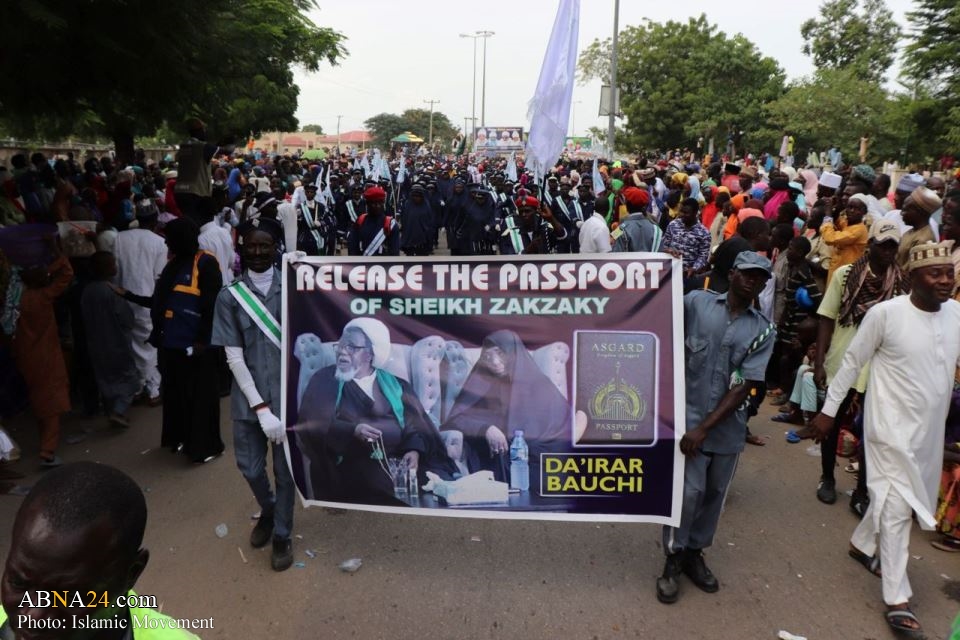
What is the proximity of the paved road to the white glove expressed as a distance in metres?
0.81

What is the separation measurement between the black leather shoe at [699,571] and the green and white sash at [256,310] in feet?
8.40

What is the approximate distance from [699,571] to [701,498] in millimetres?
488

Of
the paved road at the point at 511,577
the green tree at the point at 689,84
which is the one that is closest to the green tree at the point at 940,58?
the green tree at the point at 689,84

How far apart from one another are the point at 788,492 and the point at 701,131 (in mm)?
35073

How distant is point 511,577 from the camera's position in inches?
156

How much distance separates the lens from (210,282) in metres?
5.32

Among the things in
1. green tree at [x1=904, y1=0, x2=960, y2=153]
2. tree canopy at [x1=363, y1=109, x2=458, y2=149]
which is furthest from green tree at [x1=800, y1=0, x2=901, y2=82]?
tree canopy at [x1=363, y1=109, x2=458, y2=149]

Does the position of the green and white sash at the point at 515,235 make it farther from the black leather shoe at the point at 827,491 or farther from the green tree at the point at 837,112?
the green tree at the point at 837,112

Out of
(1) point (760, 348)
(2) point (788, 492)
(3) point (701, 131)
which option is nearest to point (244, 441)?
(1) point (760, 348)

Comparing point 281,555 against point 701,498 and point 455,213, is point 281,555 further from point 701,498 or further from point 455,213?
point 455,213

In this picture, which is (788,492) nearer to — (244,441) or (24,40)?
(244,441)

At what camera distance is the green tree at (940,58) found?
2031cm

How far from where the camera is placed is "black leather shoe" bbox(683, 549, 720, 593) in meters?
3.85

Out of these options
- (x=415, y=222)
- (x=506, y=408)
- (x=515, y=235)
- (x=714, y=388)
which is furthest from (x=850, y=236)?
(x=415, y=222)
